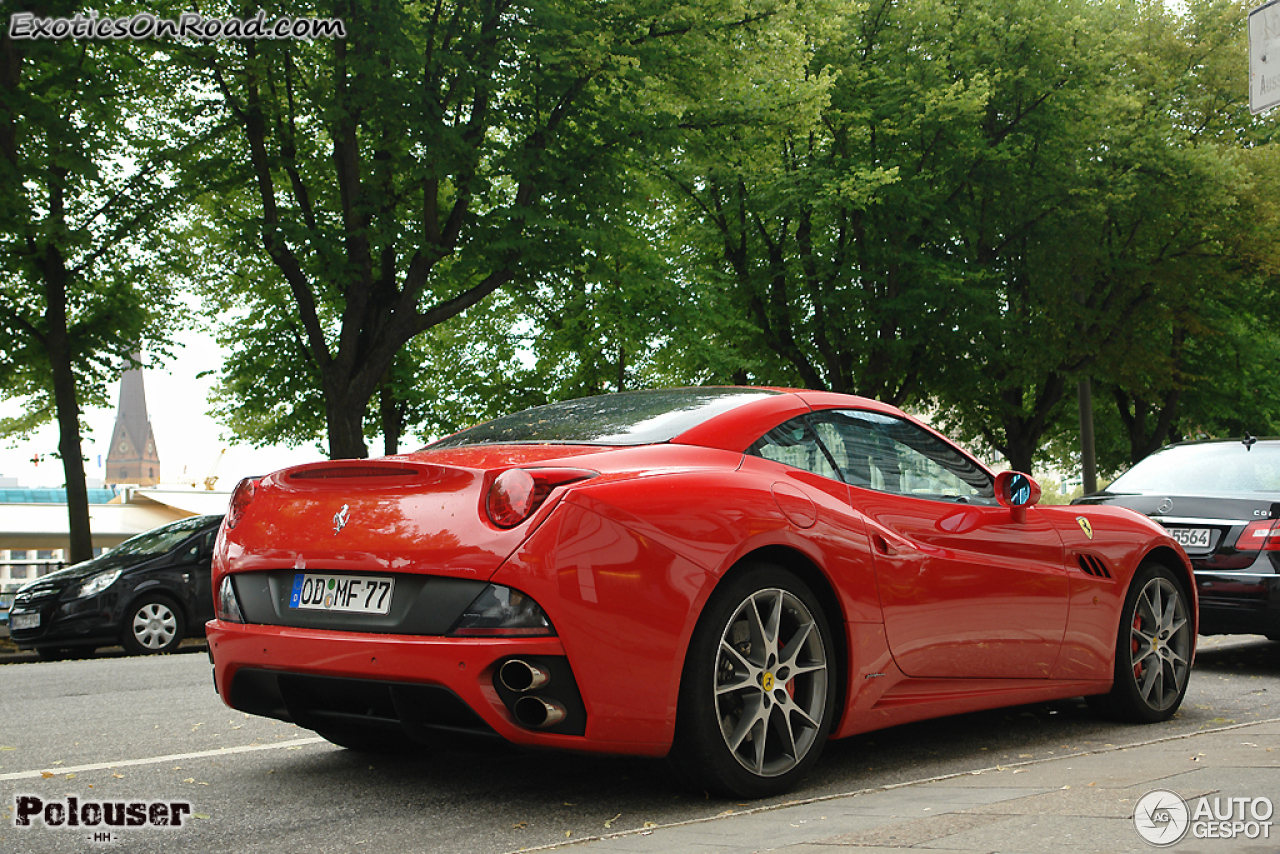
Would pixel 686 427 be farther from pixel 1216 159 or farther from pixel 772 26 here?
pixel 1216 159

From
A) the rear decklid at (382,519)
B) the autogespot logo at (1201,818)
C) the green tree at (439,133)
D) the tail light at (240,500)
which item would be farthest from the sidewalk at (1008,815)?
the green tree at (439,133)

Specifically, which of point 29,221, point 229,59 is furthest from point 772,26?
point 29,221

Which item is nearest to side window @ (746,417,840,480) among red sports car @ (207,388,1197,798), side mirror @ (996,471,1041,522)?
red sports car @ (207,388,1197,798)

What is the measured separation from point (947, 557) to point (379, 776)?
2305 millimetres

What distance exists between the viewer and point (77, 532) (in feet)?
58.2

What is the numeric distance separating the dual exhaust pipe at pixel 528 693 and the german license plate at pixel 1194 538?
232 inches

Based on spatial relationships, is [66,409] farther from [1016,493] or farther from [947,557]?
[947,557]

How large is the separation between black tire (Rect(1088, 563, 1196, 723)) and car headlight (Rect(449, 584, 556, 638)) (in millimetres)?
3342

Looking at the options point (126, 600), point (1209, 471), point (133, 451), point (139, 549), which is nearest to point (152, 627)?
point (126, 600)

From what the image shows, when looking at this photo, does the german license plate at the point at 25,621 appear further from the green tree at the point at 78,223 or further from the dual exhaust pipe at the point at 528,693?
the dual exhaust pipe at the point at 528,693

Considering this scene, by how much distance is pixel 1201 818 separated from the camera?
11.2 ft

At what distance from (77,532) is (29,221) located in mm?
4552

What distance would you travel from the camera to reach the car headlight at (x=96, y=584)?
42.7 feet

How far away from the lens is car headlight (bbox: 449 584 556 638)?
3760 millimetres
